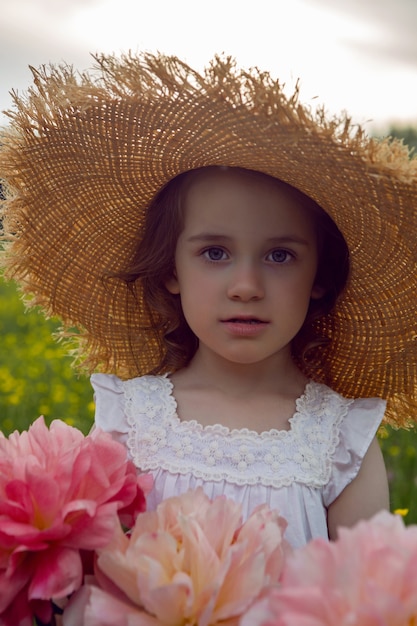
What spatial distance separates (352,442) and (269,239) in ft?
1.54

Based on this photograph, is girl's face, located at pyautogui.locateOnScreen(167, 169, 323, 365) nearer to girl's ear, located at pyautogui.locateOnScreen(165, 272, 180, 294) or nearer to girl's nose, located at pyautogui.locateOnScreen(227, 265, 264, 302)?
girl's nose, located at pyautogui.locateOnScreen(227, 265, 264, 302)

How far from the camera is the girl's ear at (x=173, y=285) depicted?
2150mm

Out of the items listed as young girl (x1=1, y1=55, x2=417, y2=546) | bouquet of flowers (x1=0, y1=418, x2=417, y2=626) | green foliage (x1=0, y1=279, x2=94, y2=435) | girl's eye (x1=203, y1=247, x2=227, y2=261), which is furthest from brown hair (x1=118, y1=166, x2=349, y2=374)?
green foliage (x1=0, y1=279, x2=94, y2=435)

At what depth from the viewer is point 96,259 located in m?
2.27

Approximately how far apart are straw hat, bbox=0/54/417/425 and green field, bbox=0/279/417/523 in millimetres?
294

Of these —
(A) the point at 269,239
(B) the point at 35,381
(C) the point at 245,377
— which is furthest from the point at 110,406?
(B) the point at 35,381

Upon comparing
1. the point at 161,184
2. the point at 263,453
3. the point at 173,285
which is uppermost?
the point at 161,184

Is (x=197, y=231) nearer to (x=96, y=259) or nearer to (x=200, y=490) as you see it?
(x=96, y=259)

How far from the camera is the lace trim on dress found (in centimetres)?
188

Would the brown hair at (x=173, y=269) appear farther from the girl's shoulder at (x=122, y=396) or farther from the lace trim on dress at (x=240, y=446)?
the lace trim on dress at (x=240, y=446)

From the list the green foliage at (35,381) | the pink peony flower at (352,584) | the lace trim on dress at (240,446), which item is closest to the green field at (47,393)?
the green foliage at (35,381)

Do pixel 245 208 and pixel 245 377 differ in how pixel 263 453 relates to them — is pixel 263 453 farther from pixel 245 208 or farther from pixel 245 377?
pixel 245 208

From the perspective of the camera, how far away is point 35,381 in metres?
4.78

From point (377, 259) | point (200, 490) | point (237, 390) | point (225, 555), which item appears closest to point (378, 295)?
point (377, 259)
